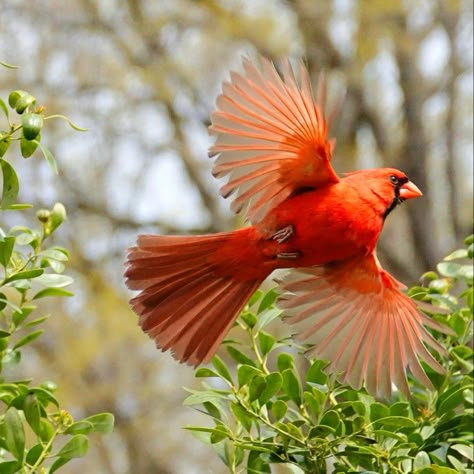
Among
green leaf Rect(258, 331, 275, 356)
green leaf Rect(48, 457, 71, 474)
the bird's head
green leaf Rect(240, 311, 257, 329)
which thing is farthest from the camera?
the bird's head

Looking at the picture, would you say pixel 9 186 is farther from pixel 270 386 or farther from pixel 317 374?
pixel 317 374

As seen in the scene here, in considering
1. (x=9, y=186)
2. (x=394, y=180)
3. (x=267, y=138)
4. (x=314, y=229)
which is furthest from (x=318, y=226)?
(x=9, y=186)

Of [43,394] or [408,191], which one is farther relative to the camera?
[408,191]

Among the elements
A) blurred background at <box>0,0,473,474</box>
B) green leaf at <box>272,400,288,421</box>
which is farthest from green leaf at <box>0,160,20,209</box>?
blurred background at <box>0,0,473,474</box>

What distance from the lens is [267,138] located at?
2076mm

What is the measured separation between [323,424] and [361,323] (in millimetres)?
739

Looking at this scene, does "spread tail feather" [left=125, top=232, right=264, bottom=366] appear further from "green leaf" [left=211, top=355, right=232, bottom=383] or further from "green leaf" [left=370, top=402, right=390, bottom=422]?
"green leaf" [left=370, top=402, right=390, bottom=422]

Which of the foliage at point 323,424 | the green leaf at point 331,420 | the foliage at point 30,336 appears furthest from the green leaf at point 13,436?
the green leaf at point 331,420

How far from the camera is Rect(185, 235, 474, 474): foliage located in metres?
1.47

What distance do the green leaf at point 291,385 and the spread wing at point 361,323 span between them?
0.45ft

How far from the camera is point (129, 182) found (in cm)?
762

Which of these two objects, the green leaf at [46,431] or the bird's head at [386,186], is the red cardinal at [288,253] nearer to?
the bird's head at [386,186]

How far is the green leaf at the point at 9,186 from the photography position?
135cm

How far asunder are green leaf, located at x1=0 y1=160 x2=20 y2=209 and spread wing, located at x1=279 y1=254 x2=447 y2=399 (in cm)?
67
